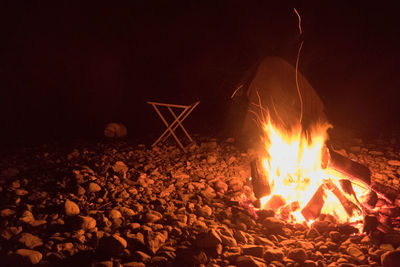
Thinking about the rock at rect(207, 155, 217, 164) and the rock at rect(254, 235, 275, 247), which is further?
the rock at rect(207, 155, 217, 164)

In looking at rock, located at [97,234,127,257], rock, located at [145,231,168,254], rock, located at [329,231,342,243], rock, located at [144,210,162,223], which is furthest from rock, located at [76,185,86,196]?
rock, located at [329,231,342,243]

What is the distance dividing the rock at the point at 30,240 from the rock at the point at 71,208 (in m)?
0.43

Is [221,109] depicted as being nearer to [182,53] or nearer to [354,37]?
[182,53]

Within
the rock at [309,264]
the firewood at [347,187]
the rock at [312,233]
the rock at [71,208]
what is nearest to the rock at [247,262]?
the rock at [309,264]

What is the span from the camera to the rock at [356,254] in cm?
267

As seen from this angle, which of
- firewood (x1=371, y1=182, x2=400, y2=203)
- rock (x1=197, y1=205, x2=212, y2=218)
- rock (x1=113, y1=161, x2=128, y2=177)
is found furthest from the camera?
rock (x1=113, y1=161, x2=128, y2=177)

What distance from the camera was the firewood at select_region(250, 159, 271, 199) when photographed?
3.50 meters

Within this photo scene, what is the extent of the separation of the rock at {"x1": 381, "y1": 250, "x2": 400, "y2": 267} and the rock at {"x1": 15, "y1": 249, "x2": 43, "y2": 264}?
2.78 metres

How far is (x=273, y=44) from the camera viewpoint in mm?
6504

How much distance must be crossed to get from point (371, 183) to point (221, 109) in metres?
3.50

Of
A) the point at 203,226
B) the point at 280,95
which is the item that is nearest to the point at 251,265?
the point at 203,226

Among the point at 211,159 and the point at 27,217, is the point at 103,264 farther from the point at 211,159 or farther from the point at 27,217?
the point at 211,159

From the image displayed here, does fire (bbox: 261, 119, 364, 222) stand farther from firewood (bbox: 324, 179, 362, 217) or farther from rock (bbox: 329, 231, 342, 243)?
rock (bbox: 329, 231, 342, 243)

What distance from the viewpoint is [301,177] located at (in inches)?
148
